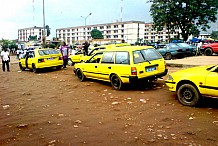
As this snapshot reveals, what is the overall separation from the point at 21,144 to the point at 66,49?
12230 mm

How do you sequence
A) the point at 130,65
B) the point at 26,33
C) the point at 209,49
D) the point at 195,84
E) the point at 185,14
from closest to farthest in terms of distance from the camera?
the point at 195,84, the point at 130,65, the point at 209,49, the point at 185,14, the point at 26,33

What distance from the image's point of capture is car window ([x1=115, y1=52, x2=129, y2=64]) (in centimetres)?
874

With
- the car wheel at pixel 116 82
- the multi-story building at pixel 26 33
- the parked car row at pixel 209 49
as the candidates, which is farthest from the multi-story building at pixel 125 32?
the car wheel at pixel 116 82

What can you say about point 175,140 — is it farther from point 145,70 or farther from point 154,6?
point 154,6

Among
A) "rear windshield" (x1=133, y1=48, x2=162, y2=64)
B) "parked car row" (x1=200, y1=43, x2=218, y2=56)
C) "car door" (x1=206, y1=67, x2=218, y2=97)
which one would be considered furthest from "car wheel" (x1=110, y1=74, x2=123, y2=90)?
"parked car row" (x1=200, y1=43, x2=218, y2=56)

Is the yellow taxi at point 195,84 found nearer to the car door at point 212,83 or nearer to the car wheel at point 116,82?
the car door at point 212,83

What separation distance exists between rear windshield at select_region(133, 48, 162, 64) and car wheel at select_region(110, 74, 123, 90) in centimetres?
99

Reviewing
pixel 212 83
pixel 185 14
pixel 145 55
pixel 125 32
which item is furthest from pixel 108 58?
pixel 125 32

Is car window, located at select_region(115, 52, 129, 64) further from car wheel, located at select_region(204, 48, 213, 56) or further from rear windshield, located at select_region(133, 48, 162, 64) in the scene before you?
car wheel, located at select_region(204, 48, 213, 56)

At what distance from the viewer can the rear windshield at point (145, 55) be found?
28.4 feet

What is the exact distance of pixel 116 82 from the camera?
916cm

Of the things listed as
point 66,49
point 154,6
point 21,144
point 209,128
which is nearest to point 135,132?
point 209,128

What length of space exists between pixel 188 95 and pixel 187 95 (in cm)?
3

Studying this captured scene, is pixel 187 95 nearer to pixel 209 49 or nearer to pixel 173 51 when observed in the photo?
pixel 173 51
